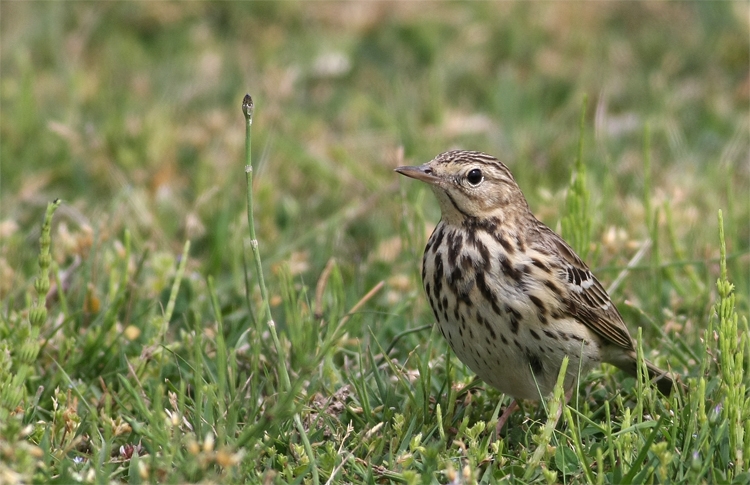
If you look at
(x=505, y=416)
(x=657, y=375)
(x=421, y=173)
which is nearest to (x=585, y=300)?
(x=657, y=375)

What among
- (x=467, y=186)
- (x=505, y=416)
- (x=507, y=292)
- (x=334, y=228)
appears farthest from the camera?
(x=334, y=228)

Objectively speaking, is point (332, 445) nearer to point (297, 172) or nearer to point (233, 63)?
point (297, 172)

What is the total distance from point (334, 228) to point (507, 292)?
215cm

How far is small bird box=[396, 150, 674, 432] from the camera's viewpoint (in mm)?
4062

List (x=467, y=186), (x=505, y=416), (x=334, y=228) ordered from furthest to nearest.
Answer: (x=334, y=228) < (x=467, y=186) < (x=505, y=416)

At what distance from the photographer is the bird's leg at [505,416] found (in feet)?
13.5

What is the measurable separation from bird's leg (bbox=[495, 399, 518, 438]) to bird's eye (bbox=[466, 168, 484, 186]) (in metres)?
0.84

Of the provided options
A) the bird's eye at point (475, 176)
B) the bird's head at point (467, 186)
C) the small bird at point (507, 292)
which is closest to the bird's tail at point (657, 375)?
the small bird at point (507, 292)

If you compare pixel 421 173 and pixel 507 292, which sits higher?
pixel 421 173

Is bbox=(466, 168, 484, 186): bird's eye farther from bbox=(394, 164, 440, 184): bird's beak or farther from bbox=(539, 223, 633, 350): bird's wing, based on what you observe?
bbox=(539, 223, 633, 350): bird's wing

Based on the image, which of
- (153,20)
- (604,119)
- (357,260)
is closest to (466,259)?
(357,260)

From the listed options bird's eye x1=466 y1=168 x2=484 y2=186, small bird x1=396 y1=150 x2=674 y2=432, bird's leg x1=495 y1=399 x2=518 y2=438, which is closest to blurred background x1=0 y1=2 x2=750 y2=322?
small bird x1=396 y1=150 x2=674 y2=432

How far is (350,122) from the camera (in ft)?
25.8

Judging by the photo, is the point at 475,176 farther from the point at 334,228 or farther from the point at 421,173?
the point at 334,228
